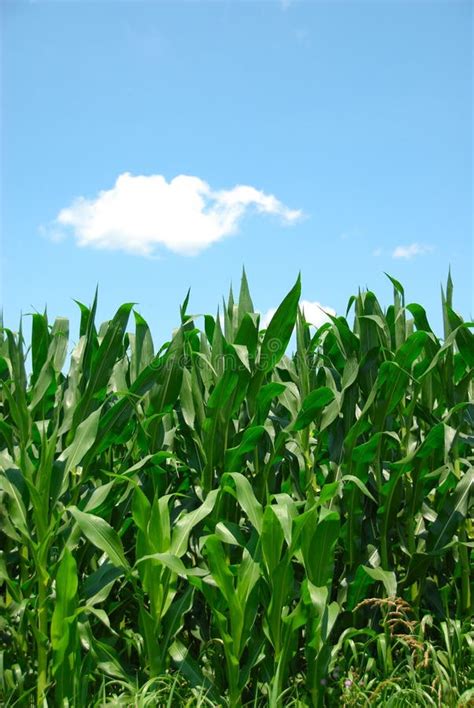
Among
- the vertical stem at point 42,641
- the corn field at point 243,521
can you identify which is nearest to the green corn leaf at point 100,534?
the corn field at point 243,521

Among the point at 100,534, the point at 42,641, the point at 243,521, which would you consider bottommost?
the point at 42,641

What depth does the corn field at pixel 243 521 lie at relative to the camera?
102 inches

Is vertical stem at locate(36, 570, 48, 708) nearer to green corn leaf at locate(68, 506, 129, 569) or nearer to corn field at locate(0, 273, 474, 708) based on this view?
corn field at locate(0, 273, 474, 708)

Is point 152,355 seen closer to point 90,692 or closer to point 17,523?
point 17,523

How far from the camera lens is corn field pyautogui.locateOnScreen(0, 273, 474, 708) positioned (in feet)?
8.50

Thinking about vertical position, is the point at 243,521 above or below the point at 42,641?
above

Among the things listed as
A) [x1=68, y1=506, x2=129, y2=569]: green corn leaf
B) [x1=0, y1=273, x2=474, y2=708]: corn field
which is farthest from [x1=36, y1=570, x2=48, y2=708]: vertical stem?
[x1=68, y1=506, x2=129, y2=569]: green corn leaf

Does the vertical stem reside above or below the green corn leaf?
below

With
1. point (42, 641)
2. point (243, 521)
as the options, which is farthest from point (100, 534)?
point (243, 521)

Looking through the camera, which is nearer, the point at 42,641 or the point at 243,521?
the point at 42,641

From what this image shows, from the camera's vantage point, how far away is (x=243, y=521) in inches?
124

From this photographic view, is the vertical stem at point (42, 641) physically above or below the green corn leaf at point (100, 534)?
below

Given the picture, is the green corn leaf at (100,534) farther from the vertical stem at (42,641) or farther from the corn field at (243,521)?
the vertical stem at (42,641)

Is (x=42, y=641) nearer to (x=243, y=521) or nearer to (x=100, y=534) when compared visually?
(x=100, y=534)
